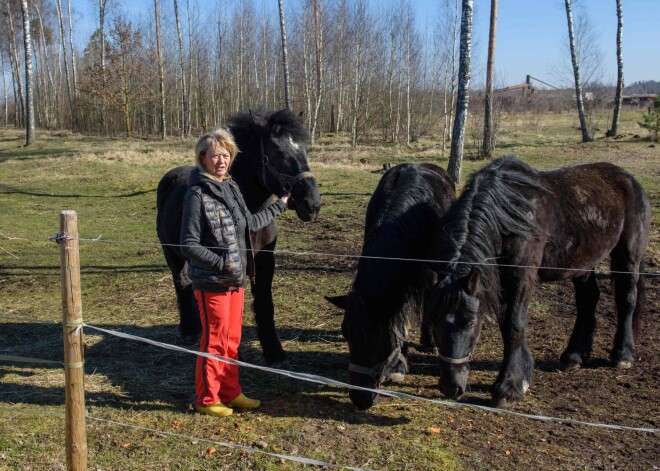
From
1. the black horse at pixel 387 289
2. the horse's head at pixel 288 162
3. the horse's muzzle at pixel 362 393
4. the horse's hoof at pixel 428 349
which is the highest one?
the horse's head at pixel 288 162

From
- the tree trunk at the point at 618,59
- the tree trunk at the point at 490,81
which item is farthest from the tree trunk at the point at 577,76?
the tree trunk at the point at 490,81

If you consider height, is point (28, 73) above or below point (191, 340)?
above

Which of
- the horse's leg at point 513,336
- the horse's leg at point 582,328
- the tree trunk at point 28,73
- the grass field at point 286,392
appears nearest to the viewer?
the grass field at point 286,392

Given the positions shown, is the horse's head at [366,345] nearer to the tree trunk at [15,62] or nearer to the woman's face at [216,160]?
the woman's face at [216,160]

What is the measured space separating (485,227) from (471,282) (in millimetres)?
528

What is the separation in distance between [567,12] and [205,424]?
24.2m

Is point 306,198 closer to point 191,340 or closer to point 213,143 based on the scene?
point 213,143

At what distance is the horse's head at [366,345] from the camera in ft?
11.8

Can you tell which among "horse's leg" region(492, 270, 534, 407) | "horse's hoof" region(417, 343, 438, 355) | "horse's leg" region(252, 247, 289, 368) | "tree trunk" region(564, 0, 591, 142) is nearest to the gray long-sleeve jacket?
"horse's leg" region(252, 247, 289, 368)

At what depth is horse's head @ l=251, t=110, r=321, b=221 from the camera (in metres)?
4.32

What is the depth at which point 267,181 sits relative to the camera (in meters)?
4.48

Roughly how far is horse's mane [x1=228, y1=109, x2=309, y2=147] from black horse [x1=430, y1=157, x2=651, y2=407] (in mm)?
1453

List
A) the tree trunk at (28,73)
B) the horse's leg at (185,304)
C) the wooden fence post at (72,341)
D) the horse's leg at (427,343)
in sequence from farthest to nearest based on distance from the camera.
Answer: the tree trunk at (28,73) < the horse's leg at (185,304) < the horse's leg at (427,343) < the wooden fence post at (72,341)

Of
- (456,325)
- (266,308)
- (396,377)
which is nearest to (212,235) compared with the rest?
(266,308)
